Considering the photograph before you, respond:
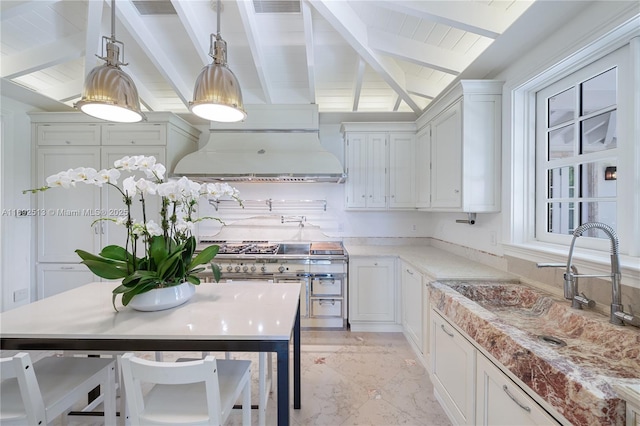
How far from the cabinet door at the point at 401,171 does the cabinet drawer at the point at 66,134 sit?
11.6ft

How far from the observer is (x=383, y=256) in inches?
116

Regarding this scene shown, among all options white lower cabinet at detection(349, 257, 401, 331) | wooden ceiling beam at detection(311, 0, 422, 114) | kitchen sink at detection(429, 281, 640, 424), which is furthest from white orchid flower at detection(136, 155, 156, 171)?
white lower cabinet at detection(349, 257, 401, 331)

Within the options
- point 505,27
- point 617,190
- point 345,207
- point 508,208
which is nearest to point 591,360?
point 617,190

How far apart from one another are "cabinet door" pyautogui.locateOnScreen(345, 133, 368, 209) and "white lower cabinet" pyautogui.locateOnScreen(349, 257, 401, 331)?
30.8 inches

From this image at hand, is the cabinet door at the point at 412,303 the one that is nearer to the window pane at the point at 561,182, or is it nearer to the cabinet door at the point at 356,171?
the cabinet door at the point at 356,171

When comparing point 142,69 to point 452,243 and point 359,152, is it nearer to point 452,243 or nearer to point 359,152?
point 359,152

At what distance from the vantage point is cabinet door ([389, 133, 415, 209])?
3281 mm

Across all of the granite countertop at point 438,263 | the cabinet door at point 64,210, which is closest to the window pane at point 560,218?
the granite countertop at point 438,263

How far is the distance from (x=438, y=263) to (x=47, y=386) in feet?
8.69

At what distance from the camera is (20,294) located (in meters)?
3.00

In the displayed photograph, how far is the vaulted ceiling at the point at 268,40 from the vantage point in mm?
1929

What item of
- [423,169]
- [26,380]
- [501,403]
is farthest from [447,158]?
[26,380]

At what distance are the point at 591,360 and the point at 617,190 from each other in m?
0.94

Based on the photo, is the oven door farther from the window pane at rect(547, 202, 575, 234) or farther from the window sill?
the window pane at rect(547, 202, 575, 234)
